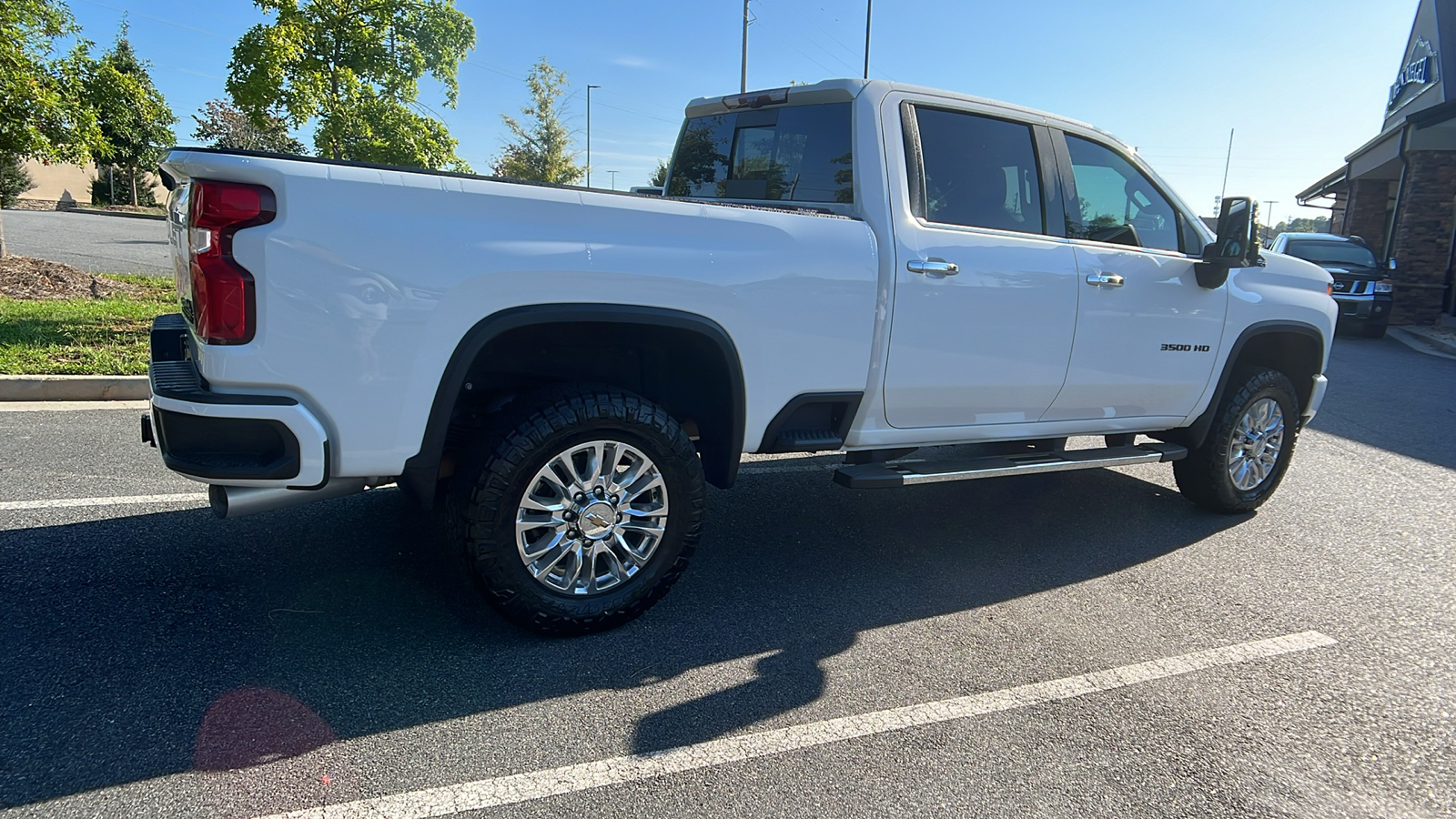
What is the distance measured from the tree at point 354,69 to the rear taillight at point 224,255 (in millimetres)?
7677

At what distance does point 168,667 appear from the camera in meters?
2.87

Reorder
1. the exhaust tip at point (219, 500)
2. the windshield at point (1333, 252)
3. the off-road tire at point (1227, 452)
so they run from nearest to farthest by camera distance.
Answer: the exhaust tip at point (219, 500), the off-road tire at point (1227, 452), the windshield at point (1333, 252)

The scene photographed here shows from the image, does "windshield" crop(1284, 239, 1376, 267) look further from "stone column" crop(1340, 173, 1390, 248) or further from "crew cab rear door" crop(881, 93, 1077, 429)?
"crew cab rear door" crop(881, 93, 1077, 429)

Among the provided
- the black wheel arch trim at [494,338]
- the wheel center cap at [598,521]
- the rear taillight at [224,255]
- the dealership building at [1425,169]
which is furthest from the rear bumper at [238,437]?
the dealership building at [1425,169]

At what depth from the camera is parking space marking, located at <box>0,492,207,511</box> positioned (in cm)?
421

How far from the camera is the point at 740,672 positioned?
3137mm

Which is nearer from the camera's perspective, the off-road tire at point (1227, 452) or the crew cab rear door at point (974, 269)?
the crew cab rear door at point (974, 269)

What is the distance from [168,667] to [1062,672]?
308cm

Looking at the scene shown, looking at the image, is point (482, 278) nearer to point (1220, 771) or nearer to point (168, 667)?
point (168, 667)

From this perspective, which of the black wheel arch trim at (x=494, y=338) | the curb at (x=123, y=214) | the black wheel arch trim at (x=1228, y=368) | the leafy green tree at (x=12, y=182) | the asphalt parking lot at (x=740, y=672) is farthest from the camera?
the curb at (x=123, y=214)

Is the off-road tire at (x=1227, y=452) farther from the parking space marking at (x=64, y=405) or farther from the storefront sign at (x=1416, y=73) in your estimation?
the storefront sign at (x=1416, y=73)

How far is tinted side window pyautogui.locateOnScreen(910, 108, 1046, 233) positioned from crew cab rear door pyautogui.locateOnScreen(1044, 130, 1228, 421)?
242mm

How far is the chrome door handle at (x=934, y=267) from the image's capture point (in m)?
3.66

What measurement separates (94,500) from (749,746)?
3.61m
